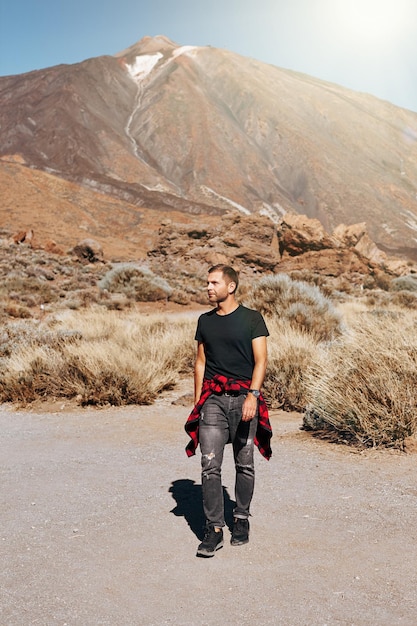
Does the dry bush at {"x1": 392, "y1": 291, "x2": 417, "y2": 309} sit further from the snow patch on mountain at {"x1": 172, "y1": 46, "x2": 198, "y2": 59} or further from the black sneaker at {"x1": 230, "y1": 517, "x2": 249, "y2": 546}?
the snow patch on mountain at {"x1": 172, "y1": 46, "x2": 198, "y2": 59}

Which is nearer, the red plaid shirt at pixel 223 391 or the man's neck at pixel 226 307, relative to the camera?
the red plaid shirt at pixel 223 391

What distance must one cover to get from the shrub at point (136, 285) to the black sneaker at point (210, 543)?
661 inches

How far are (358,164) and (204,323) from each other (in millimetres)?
122567

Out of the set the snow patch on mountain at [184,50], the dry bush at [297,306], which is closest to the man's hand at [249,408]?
the dry bush at [297,306]

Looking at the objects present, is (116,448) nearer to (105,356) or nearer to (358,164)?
(105,356)

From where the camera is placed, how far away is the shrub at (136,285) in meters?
20.3

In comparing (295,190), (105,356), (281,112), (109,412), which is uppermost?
(281,112)

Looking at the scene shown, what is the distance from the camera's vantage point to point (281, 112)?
123375 mm

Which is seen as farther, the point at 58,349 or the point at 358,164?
the point at 358,164

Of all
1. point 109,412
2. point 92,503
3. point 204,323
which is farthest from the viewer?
point 109,412

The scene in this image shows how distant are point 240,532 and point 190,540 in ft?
1.11

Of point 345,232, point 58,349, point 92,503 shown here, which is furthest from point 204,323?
point 345,232

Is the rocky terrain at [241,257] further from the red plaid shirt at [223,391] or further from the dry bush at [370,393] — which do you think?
the red plaid shirt at [223,391]

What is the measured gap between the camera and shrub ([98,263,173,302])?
20297 millimetres
